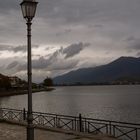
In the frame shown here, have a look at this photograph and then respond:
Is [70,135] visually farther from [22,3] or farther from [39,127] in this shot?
[22,3]

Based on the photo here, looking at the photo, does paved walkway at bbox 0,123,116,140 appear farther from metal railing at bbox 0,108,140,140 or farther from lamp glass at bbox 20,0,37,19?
lamp glass at bbox 20,0,37,19

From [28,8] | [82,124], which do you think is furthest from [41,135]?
[28,8]

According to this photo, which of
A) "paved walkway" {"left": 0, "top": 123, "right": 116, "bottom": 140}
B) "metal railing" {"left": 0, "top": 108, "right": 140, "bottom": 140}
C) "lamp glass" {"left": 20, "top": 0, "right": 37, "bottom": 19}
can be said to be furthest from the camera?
"metal railing" {"left": 0, "top": 108, "right": 140, "bottom": 140}

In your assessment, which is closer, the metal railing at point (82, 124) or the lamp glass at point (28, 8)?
the lamp glass at point (28, 8)

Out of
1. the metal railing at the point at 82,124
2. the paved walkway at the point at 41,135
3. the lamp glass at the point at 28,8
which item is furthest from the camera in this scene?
the metal railing at the point at 82,124

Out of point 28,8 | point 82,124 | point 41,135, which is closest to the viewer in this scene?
point 28,8

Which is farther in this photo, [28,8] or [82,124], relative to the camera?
[82,124]

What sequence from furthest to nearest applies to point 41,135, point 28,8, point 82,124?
point 82,124 → point 41,135 → point 28,8

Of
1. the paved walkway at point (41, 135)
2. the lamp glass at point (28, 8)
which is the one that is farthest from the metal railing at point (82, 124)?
the lamp glass at point (28, 8)

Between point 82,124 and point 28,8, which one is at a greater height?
point 28,8

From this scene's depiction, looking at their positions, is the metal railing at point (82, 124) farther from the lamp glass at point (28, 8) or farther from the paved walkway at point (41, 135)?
the lamp glass at point (28, 8)

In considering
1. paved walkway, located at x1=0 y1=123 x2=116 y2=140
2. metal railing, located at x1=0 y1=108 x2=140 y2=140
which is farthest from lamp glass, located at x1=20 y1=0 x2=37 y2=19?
metal railing, located at x1=0 y1=108 x2=140 y2=140

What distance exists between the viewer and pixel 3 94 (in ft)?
552

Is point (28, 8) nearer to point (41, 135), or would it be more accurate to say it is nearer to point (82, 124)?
point (41, 135)
